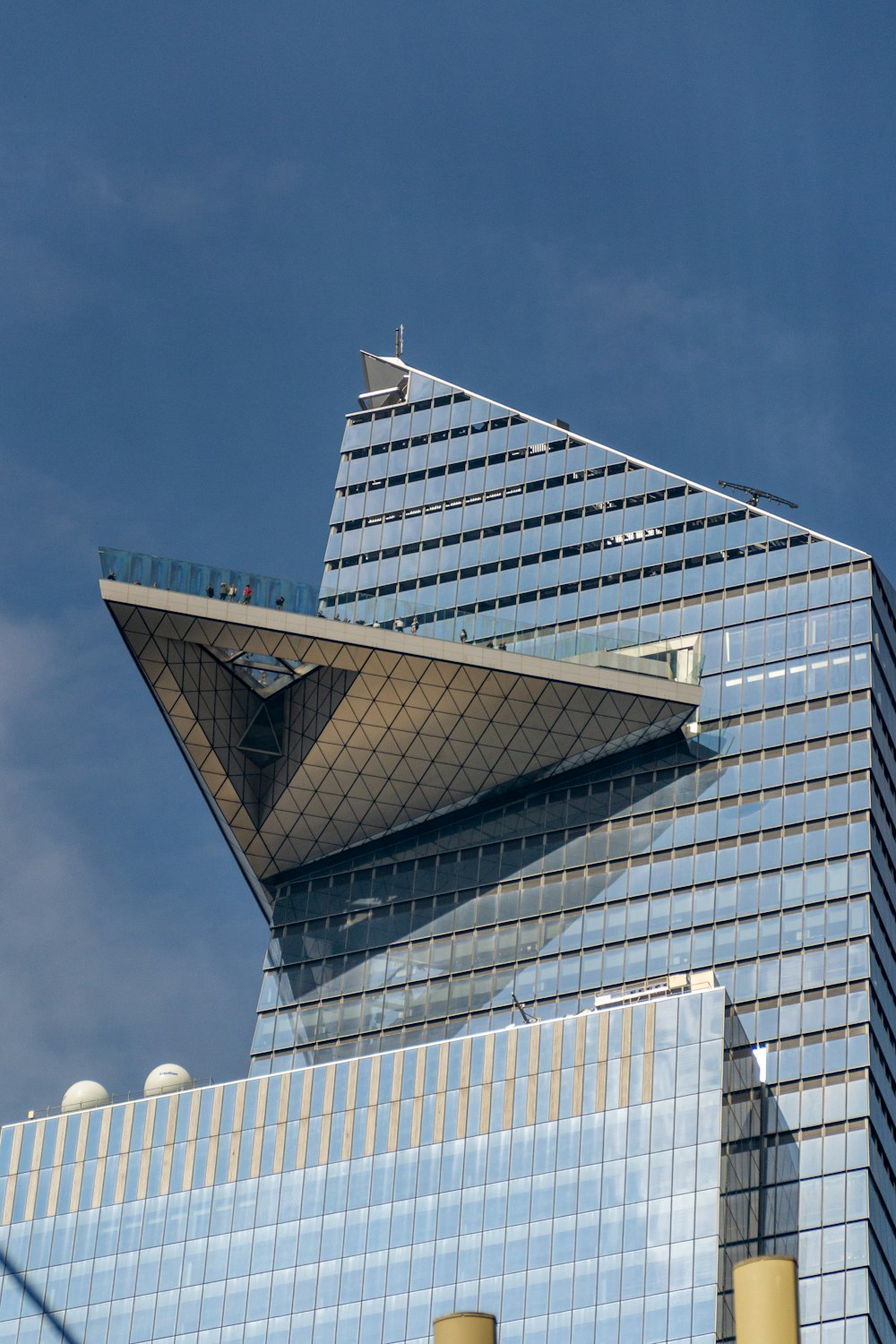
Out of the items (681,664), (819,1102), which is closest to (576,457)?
(681,664)

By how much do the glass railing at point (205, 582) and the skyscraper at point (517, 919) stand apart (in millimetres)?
155

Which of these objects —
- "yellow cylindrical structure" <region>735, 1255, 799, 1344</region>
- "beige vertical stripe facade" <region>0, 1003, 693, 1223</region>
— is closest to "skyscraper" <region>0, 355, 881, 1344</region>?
"beige vertical stripe facade" <region>0, 1003, 693, 1223</region>

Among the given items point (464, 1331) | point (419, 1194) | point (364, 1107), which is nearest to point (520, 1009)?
point (364, 1107)

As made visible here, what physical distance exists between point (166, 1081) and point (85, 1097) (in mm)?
3595

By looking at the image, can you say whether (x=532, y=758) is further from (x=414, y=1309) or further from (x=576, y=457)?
(x=414, y=1309)

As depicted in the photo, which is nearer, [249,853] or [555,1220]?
[555,1220]

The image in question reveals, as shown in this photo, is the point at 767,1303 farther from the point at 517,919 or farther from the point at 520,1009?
the point at 517,919

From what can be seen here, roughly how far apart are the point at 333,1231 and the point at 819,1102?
1946 cm

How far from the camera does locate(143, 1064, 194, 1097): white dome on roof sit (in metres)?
91.9

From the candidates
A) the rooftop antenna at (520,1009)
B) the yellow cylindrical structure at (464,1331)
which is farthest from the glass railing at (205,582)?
the yellow cylindrical structure at (464,1331)

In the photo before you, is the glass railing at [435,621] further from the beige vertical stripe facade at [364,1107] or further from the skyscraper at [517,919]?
the beige vertical stripe facade at [364,1107]

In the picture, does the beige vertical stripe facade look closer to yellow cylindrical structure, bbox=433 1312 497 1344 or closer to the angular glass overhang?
the angular glass overhang

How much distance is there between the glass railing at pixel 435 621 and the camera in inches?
3762

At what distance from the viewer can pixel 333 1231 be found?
278 ft
